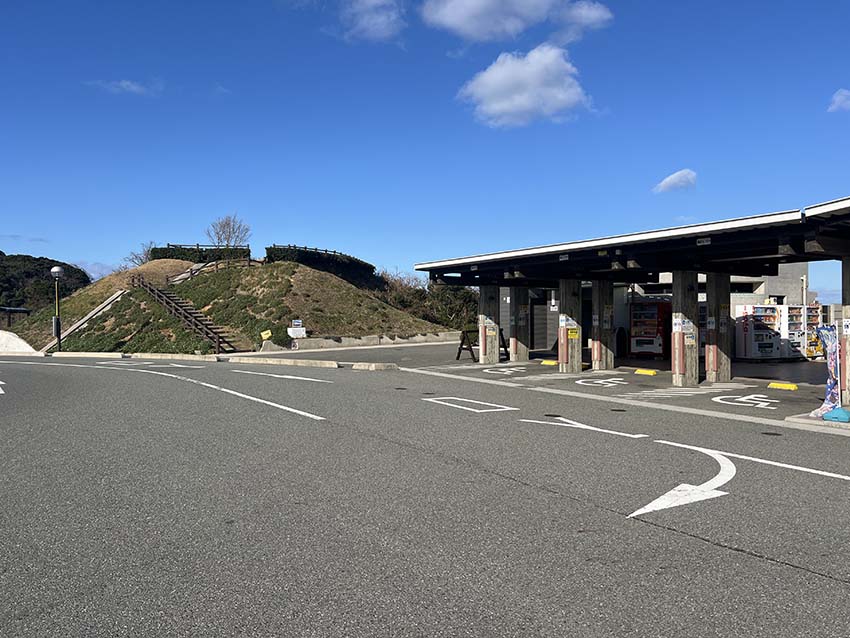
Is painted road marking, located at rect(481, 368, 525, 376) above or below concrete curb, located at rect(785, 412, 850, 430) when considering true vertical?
above

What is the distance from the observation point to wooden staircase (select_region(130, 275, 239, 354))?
123 ft

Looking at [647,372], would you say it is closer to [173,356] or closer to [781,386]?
[781,386]

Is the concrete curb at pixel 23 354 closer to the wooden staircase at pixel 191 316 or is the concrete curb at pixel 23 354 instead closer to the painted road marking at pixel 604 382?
the wooden staircase at pixel 191 316

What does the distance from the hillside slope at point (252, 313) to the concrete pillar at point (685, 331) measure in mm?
24164

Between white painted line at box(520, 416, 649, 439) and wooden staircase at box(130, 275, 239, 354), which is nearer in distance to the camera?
white painted line at box(520, 416, 649, 439)

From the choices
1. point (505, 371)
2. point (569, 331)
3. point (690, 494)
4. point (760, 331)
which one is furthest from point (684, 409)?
point (760, 331)

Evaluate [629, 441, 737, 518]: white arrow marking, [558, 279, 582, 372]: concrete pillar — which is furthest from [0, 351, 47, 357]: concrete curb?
[629, 441, 737, 518]: white arrow marking

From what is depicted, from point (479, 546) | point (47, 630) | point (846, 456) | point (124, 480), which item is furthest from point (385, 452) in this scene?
point (846, 456)

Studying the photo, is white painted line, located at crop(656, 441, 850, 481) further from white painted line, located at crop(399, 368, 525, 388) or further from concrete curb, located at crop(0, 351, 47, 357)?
concrete curb, located at crop(0, 351, 47, 357)

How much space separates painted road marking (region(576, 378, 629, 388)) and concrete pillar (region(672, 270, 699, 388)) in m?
1.47

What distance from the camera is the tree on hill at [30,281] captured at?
2751 inches

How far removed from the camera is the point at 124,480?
7.40 m

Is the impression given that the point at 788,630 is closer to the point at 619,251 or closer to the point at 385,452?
the point at 385,452

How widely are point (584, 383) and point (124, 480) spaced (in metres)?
13.6
